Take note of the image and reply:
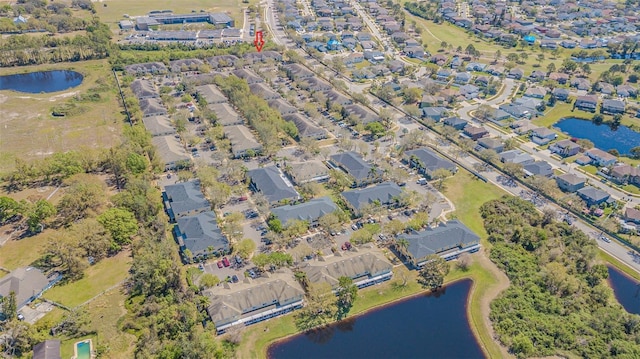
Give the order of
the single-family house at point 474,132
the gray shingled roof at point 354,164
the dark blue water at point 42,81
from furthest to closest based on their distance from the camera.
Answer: the dark blue water at point 42,81 → the single-family house at point 474,132 → the gray shingled roof at point 354,164

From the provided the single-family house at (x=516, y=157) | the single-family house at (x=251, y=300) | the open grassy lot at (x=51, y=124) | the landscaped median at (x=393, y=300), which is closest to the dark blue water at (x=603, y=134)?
the single-family house at (x=516, y=157)

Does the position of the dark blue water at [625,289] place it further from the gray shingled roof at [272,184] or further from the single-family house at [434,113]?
the single-family house at [434,113]

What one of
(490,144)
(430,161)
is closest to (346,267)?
(430,161)

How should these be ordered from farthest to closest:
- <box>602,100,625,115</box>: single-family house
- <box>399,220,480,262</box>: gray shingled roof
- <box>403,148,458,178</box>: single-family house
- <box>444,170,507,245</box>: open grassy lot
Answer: <box>602,100,625,115</box>: single-family house, <box>403,148,458,178</box>: single-family house, <box>444,170,507,245</box>: open grassy lot, <box>399,220,480,262</box>: gray shingled roof

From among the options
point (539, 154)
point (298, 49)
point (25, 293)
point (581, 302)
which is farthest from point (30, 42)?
point (581, 302)

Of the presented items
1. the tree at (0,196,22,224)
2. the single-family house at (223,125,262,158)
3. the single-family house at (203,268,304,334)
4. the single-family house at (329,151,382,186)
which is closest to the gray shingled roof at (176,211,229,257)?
the single-family house at (203,268,304,334)

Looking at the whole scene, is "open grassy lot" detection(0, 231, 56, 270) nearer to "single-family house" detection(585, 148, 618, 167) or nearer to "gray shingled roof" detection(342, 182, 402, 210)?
"gray shingled roof" detection(342, 182, 402, 210)

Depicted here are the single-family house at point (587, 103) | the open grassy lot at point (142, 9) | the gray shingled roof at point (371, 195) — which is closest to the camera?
the gray shingled roof at point (371, 195)

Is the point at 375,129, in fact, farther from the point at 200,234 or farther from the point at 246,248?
the point at 200,234
